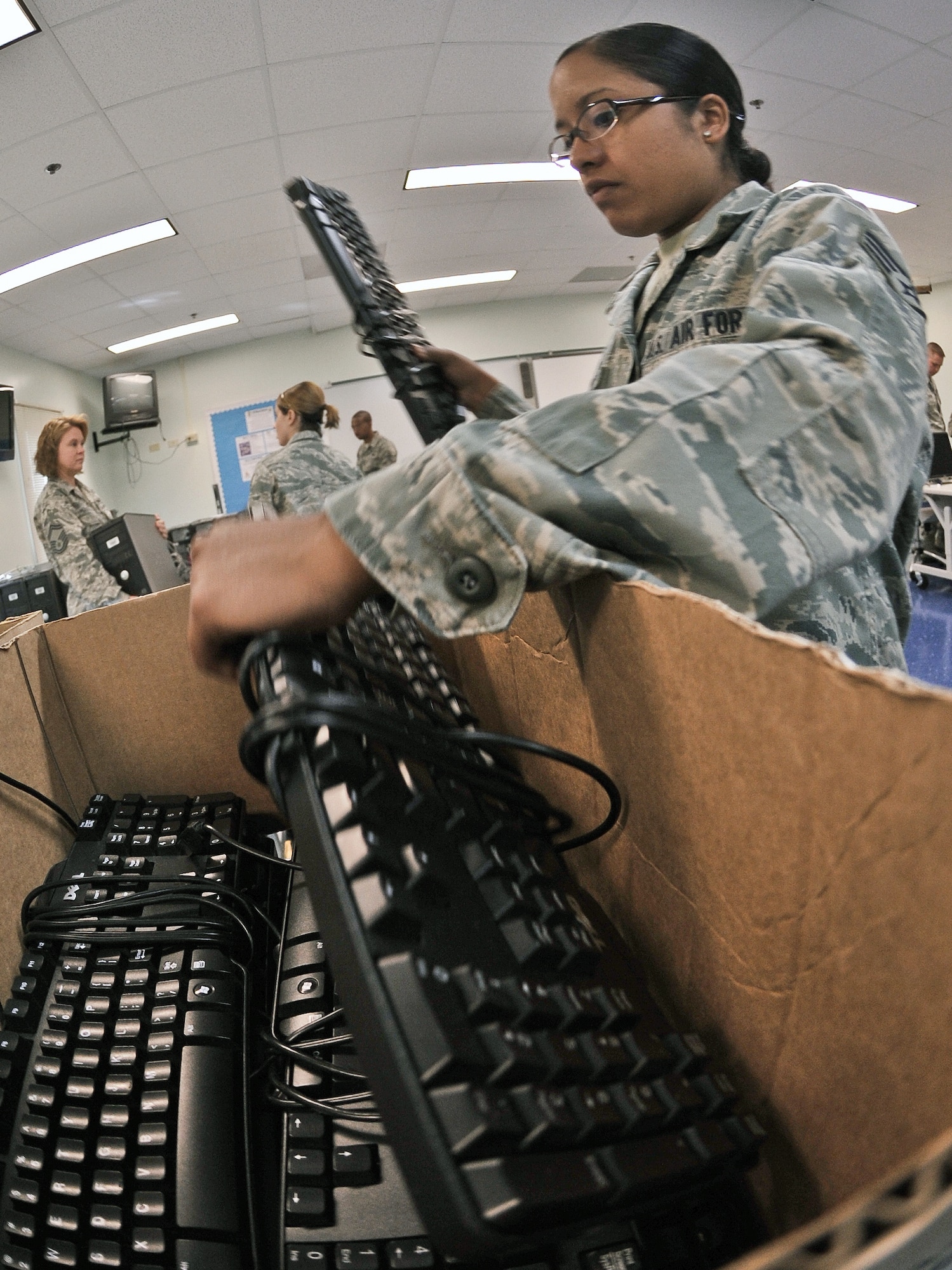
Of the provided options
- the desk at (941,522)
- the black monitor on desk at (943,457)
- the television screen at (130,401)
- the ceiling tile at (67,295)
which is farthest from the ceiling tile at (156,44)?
the television screen at (130,401)

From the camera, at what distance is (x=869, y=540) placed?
373 mm

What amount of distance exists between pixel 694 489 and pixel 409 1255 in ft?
1.14

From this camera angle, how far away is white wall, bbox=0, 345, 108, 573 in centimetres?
568

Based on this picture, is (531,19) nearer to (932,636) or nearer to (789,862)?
(932,636)

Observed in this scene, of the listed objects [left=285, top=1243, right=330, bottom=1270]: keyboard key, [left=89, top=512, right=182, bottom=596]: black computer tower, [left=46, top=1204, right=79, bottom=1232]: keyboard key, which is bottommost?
[left=46, top=1204, right=79, bottom=1232]: keyboard key

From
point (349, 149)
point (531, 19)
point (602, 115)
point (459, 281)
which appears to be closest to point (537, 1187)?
point (602, 115)

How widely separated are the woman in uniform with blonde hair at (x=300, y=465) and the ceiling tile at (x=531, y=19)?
1587mm

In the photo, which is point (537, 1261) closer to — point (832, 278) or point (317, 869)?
point (317, 869)

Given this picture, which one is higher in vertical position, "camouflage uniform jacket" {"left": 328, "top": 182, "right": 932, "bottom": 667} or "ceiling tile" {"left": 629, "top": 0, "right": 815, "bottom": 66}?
"ceiling tile" {"left": 629, "top": 0, "right": 815, "bottom": 66}

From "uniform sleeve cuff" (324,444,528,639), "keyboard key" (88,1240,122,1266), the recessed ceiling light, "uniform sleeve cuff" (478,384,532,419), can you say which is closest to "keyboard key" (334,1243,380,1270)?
"keyboard key" (88,1240,122,1266)

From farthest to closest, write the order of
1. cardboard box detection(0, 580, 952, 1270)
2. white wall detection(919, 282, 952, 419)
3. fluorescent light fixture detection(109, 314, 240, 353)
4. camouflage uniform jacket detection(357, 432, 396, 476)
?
1. white wall detection(919, 282, 952, 419)
2. fluorescent light fixture detection(109, 314, 240, 353)
3. camouflage uniform jacket detection(357, 432, 396, 476)
4. cardboard box detection(0, 580, 952, 1270)

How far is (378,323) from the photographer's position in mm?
634

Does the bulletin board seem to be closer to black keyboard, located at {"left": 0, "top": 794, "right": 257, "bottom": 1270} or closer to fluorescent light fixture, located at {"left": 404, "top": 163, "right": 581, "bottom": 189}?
fluorescent light fixture, located at {"left": 404, "top": 163, "right": 581, "bottom": 189}

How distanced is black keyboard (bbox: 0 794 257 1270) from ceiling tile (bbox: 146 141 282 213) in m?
4.14
